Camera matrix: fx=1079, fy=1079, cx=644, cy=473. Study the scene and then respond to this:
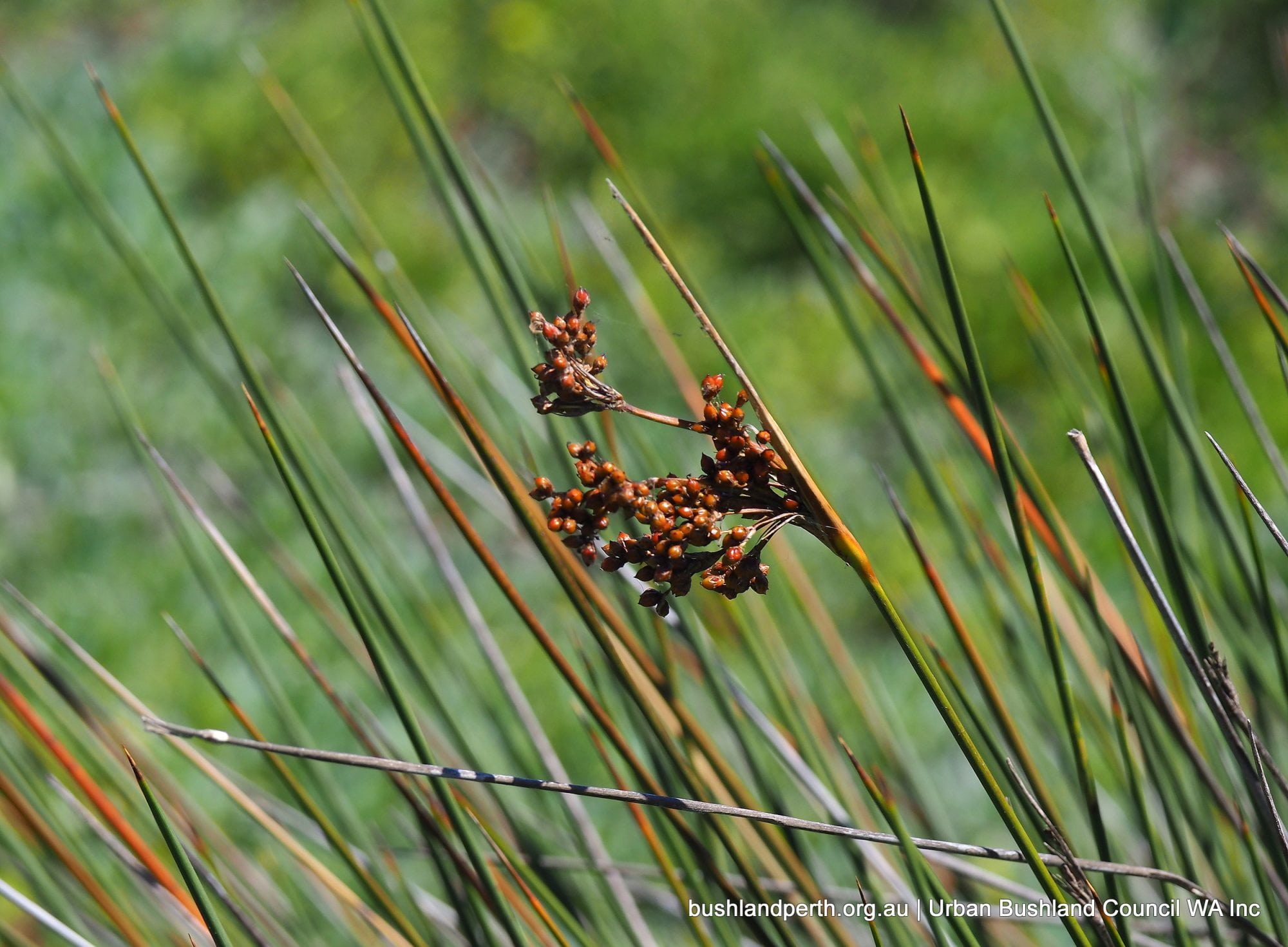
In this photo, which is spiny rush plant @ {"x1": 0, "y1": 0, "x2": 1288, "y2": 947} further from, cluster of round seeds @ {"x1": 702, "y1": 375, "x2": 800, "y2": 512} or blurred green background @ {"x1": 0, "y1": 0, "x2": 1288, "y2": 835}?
blurred green background @ {"x1": 0, "y1": 0, "x2": 1288, "y2": 835}

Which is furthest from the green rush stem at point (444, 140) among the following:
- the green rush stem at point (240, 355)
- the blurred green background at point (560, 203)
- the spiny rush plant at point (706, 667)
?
the blurred green background at point (560, 203)

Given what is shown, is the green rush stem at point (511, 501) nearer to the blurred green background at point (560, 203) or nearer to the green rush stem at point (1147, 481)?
the green rush stem at point (1147, 481)

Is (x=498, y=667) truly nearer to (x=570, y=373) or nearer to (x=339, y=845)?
(x=339, y=845)

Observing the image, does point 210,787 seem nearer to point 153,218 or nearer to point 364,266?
point 364,266

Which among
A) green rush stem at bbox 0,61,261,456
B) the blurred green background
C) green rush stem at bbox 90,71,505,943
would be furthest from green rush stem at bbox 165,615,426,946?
the blurred green background

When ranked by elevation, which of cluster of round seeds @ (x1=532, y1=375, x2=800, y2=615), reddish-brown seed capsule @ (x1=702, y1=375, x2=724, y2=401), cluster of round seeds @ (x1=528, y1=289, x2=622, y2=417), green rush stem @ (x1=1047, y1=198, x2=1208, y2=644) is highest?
cluster of round seeds @ (x1=528, y1=289, x2=622, y2=417)

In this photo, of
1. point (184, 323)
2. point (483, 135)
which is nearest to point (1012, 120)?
point (483, 135)

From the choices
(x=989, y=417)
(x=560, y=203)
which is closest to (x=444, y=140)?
(x=989, y=417)
